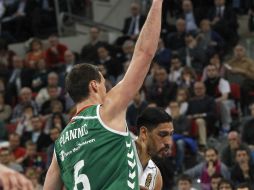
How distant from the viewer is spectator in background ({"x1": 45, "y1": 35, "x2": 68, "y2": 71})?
63.1 ft

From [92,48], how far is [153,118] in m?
12.9

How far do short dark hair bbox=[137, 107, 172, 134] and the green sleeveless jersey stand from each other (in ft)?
3.50

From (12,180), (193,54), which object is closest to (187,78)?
(193,54)

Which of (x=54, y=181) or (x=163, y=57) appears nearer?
(x=54, y=181)

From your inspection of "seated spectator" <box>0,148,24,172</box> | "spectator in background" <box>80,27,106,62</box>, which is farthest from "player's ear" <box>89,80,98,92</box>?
"spectator in background" <box>80,27,106,62</box>

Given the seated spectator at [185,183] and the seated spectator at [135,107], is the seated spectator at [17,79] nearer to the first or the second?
the seated spectator at [135,107]

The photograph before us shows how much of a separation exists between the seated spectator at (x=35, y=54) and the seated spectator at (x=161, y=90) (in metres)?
3.70

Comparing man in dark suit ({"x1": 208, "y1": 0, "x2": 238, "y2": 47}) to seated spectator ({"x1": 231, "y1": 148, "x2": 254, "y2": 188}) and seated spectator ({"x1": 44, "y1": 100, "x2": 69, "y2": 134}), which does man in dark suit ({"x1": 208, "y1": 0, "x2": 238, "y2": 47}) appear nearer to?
seated spectator ({"x1": 44, "y1": 100, "x2": 69, "y2": 134})

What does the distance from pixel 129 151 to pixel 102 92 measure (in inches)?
16.7

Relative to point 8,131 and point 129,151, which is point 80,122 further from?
point 8,131

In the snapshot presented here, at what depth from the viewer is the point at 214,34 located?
58.1 ft

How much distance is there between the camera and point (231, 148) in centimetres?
1348

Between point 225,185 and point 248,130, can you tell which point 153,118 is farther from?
point 248,130

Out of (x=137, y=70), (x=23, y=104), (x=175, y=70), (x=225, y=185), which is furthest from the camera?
(x=23, y=104)
